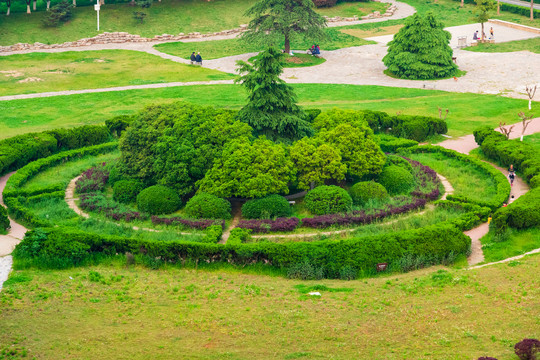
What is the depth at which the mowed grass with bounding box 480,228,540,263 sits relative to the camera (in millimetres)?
23172

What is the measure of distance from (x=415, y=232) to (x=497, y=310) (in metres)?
5.02

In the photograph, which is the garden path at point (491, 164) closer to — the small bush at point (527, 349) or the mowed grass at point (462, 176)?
the mowed grass at point (462, 176)

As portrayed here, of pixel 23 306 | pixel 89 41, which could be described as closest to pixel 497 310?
pixel 23 306

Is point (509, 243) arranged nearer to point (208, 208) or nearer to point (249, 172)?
point (249, 172)

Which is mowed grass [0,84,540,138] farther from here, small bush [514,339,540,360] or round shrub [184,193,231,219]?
small bush [514,339,540,360]

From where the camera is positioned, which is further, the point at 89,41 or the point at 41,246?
the point at 89,41

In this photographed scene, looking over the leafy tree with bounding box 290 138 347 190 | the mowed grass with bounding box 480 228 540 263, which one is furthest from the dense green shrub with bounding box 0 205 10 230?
the mowed grass with bounding box 480 228 540 263

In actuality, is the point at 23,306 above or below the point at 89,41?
below

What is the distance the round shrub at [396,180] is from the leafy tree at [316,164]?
201 cm

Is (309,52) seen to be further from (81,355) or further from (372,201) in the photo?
(81,355)

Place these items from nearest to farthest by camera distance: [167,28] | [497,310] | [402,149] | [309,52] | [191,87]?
[497,310]
[402,149]
[191,87]
[309,52]
[167,28]

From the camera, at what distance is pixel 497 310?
18.5m

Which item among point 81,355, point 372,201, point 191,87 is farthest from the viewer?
point 191,87

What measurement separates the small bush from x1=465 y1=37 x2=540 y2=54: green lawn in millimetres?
46645
